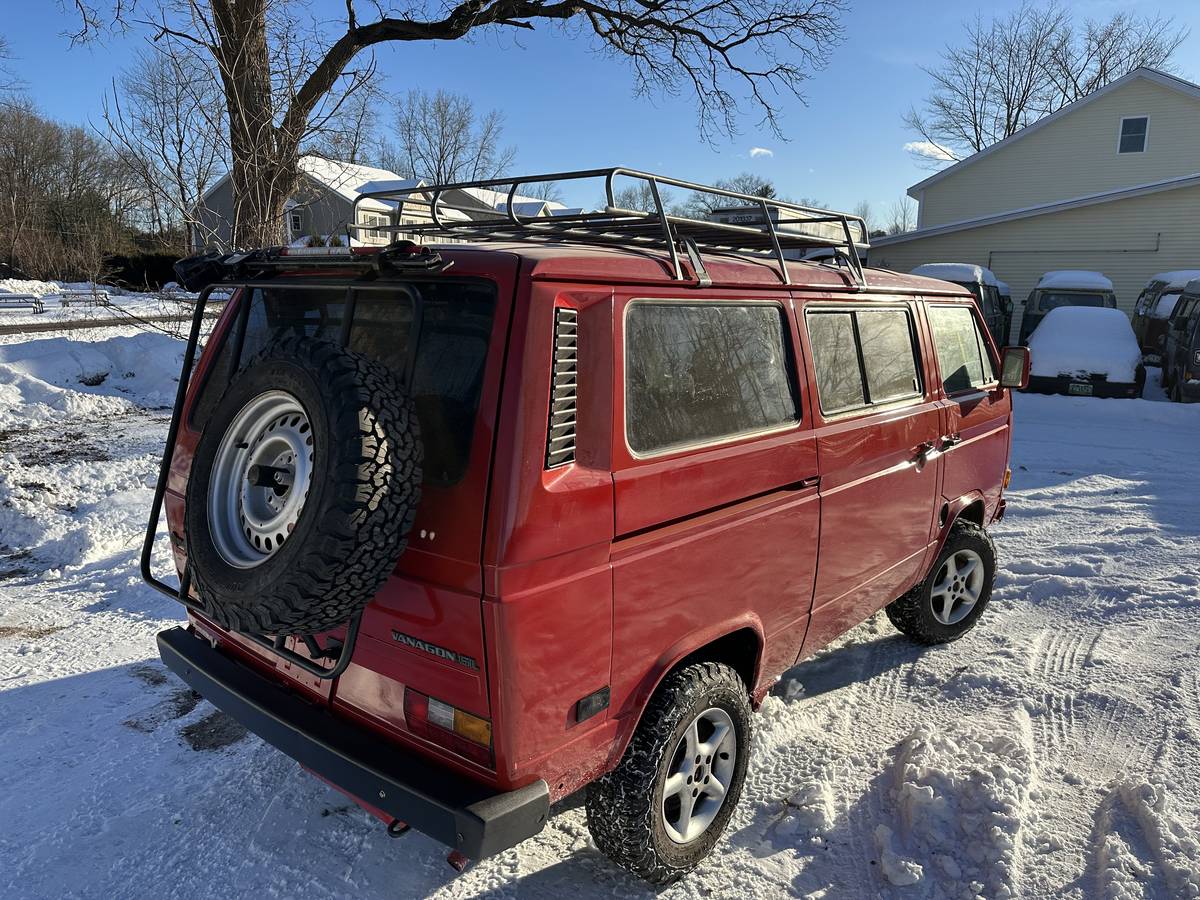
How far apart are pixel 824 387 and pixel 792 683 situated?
1718 mm

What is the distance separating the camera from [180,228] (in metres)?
7.40

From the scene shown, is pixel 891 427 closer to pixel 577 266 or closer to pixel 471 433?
pixel 577 266

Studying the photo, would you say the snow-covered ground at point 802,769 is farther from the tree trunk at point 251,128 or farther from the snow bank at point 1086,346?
the snow bank at point 1086,346

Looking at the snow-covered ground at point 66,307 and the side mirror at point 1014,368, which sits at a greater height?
the snow-covered ground at point 66,307

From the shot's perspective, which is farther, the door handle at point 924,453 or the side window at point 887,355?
the door handle at point 924,453

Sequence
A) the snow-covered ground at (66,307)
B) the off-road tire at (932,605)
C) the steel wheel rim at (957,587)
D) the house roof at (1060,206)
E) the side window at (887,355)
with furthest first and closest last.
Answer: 1. the house roof at (1060,206)
2. the snow-covered ground at (66,307)
3. the steel wheel rim at (957,587)
4. the off-road tire at (932,605)
5. the side window at (887,355)

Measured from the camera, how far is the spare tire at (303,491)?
1988 millimetres

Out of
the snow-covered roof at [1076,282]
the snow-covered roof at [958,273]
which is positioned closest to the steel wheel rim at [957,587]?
the snow-covered roof at [958,273]

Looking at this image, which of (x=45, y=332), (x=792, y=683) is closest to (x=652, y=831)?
(x=792, y=683)

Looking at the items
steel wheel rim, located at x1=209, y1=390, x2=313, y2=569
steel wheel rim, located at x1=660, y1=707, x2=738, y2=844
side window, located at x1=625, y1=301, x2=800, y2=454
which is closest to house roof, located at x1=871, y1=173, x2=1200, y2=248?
side window, located at x1=625, y1=301, x2=800, y2=454

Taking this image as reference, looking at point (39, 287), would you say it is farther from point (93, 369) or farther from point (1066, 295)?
point (1066, 295)

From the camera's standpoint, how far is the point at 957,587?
4.64 metres

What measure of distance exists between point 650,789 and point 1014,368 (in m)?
3.65

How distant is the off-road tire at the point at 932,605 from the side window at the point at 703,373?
1.95m
